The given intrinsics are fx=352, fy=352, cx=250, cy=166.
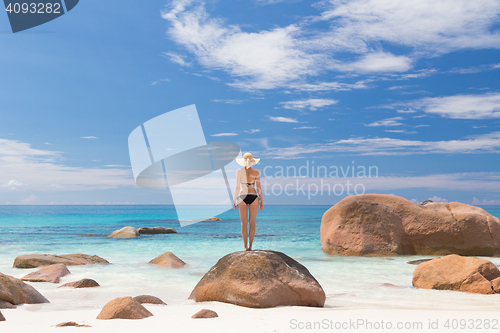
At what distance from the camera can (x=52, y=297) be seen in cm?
617

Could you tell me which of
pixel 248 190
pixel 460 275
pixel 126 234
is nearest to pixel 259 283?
pixel 248 190

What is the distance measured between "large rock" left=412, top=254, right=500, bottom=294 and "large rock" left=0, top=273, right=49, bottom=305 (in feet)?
22.9

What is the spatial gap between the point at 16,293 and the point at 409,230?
11.9 metres

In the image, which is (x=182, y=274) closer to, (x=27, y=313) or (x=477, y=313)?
(x=27, y=313)

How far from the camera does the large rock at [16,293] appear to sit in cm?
476

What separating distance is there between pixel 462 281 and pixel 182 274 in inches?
250

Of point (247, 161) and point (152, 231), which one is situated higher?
point (247, 161)

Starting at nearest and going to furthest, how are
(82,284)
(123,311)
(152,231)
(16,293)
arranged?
(123,311) < (16,293) < (82,284) < (152,231)

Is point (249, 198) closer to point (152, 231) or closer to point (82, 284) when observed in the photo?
point (82, 284)

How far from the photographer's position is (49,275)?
26.5ft

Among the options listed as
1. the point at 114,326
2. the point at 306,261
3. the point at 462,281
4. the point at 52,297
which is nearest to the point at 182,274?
the point at 52,297

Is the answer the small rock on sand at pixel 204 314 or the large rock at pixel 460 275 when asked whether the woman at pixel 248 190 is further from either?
the large rock at pixel 460 275

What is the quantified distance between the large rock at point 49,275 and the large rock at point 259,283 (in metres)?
4.38

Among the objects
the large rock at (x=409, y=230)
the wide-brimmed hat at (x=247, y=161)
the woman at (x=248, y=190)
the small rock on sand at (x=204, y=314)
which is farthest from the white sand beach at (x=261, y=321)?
the large rock at (x=409, y=230)
